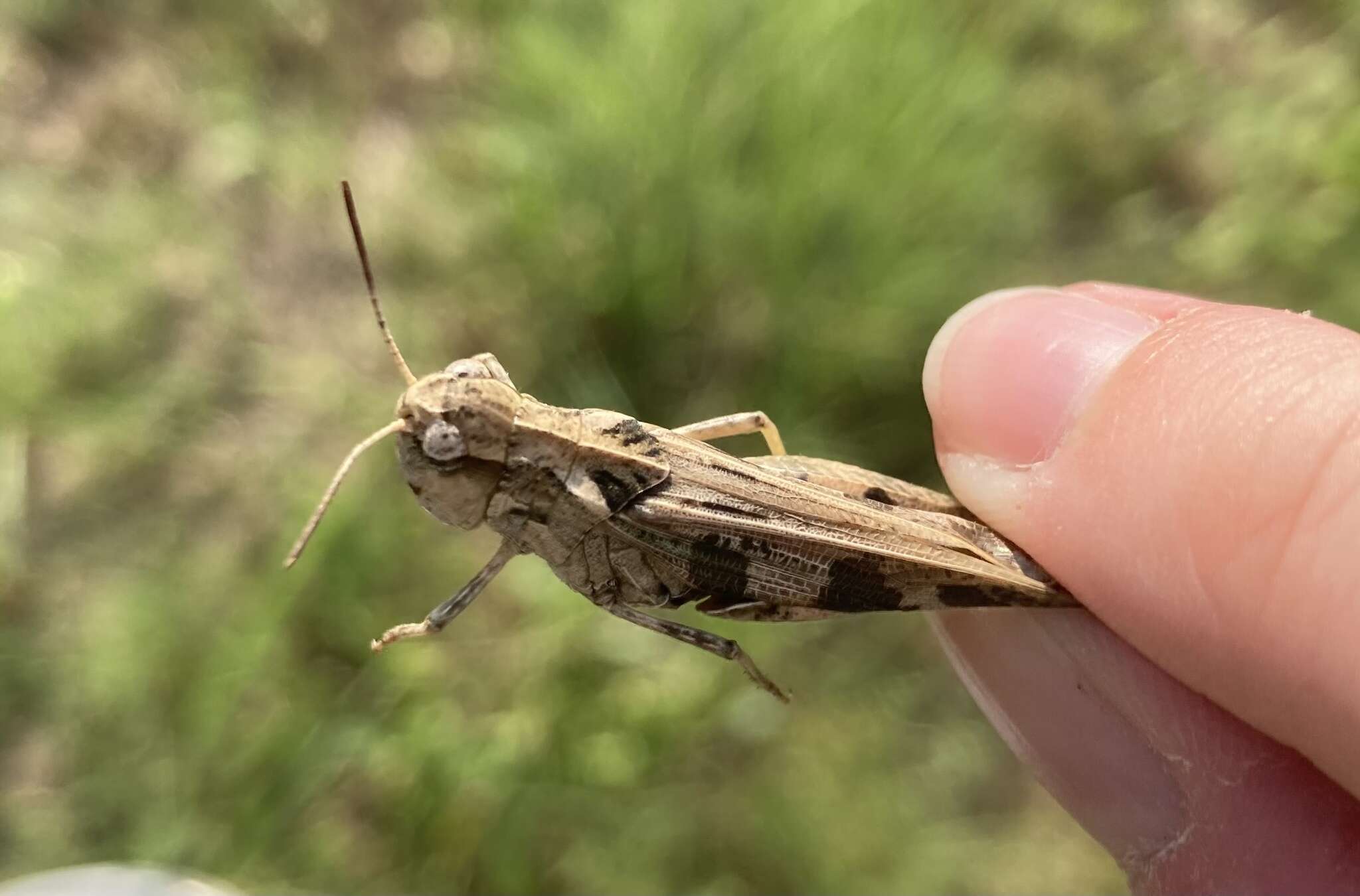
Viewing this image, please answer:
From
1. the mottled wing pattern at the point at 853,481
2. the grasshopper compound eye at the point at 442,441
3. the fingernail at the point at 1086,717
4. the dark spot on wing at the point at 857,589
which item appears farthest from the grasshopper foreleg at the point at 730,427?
the fingernail at the point at 1086,717

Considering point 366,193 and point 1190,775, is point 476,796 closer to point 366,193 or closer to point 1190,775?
point 1190,775

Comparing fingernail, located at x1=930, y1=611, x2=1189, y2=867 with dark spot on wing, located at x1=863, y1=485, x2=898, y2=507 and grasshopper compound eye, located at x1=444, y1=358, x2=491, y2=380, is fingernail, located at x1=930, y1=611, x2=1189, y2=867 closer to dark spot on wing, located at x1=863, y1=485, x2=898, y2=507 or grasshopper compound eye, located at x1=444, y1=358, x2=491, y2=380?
dark spot on wing, located at x1=863, y1=485, x2=898, y2=507

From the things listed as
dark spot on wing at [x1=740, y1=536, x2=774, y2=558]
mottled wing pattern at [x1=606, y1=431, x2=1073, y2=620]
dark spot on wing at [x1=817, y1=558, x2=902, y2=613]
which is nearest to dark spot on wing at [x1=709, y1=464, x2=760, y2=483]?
mottled wing pattern at [x1=606, y1=431, x2=1073, y2=620]

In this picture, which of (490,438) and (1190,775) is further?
(1190,775)

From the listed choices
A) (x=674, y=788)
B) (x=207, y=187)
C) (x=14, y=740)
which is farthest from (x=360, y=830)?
(x=207, y=187)

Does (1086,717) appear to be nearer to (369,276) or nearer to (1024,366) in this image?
(1024,366)
